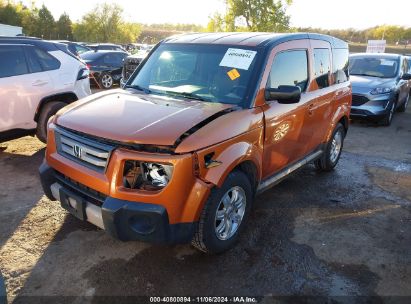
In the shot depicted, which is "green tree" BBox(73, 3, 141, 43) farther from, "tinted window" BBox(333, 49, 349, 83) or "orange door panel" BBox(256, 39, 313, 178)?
"orange door panel" BBox(256, 39, 313, 178)

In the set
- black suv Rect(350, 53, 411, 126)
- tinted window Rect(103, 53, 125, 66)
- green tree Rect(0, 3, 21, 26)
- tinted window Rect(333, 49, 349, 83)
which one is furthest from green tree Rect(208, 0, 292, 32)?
green tree Rect(0, 3, 21, 26)

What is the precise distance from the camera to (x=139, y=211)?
272 cm

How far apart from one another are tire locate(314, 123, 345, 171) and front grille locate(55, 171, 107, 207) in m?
3.58

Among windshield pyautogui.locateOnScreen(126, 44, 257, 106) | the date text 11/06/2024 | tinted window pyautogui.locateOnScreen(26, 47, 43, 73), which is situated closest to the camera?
the date text 11/06/2024

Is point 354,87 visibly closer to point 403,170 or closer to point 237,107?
point 403,170

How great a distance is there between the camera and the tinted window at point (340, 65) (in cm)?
527

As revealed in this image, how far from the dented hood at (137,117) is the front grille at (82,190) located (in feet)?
1.54

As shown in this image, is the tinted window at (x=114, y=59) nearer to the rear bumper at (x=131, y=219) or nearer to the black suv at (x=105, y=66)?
the black suv at (x=105, y=66)

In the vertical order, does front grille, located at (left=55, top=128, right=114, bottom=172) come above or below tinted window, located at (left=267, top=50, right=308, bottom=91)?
below

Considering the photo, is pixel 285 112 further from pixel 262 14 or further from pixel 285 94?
pixel 262 14

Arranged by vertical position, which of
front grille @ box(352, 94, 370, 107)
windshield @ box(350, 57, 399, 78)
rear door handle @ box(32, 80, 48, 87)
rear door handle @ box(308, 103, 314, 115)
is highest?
windshield @ box(350, 57, 399, 78)

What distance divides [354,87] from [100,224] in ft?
26.6

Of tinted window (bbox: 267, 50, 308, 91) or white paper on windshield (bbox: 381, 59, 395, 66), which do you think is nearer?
tinted window (bbox: 267, 50, 308, 91)

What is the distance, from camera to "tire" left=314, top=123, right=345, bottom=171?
550 centimetres
